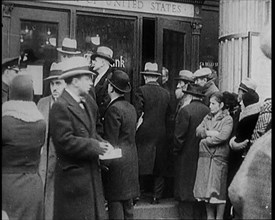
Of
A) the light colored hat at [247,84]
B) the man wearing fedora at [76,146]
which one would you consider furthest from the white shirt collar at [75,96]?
the light colored hat at [247,84]

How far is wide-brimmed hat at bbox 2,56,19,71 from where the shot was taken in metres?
2.04

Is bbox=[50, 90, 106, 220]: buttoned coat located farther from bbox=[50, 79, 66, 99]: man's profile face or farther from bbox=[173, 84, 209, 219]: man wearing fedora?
bbox=[173, 84, 209, 219]: man wearing fedora

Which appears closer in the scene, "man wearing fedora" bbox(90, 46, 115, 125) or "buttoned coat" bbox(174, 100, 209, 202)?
"man wearing fedora" bbox(90, 46, 115, 125)

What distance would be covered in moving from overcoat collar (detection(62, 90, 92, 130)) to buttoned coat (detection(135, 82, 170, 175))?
0.35 metres

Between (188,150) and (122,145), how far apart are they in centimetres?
47

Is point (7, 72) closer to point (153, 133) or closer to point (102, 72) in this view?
point (102, 72)

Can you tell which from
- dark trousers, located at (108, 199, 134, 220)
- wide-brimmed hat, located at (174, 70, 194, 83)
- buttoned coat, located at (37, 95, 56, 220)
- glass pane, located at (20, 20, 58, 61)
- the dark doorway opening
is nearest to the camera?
glass pane, located at (20, 20, 58, 61)

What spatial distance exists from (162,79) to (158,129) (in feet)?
0.88

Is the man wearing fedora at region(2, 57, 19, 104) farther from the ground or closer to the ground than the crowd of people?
farther from the ground

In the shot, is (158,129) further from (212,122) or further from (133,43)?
(133,43)

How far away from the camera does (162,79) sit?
2.69 meters

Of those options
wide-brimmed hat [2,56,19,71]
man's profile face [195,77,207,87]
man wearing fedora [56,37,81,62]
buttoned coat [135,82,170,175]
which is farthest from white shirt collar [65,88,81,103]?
man's profile face [195,77,207,87]

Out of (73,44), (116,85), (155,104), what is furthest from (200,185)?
(73,44)

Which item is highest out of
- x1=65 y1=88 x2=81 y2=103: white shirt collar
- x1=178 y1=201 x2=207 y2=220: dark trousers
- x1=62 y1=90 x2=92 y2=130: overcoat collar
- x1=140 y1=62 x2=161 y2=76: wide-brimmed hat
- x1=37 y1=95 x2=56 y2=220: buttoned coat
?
A: x1=140 y1=62 x2=161 y2=76: wide-brimmed hat
